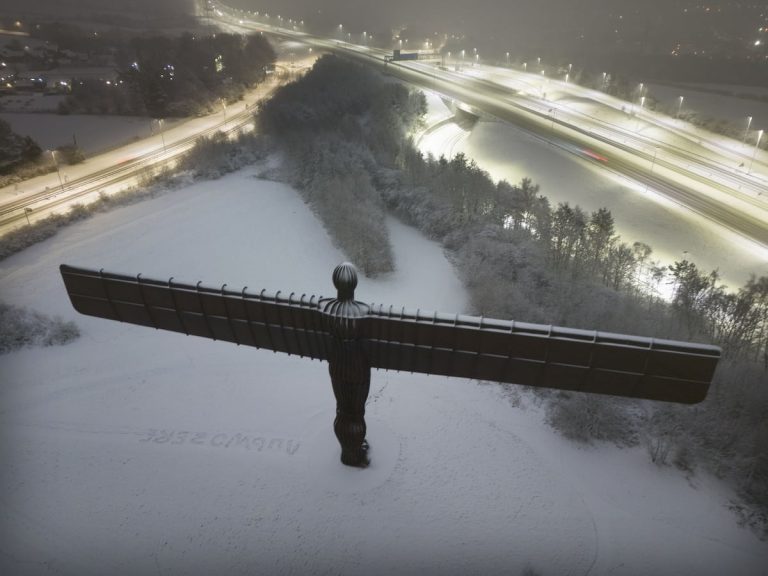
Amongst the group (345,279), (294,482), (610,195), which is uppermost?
(345,279)

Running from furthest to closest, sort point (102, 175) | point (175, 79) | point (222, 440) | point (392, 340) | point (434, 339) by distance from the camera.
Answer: point (175, 79) < point (102, 175) < point (222, 440) < point (392, 340) < point (434, 339)

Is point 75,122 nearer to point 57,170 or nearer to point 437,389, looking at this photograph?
point 57,170

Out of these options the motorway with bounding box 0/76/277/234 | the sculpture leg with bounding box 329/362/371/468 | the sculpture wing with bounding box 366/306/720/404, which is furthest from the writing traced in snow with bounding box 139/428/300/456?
the motorway with bounding box 0/76/277/234

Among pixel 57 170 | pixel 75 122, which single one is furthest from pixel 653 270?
pixel 75 122

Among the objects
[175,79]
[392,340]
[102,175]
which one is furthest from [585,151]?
[175,79]

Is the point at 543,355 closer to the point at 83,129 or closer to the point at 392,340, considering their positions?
the point at 392,340

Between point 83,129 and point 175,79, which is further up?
point 175,79
